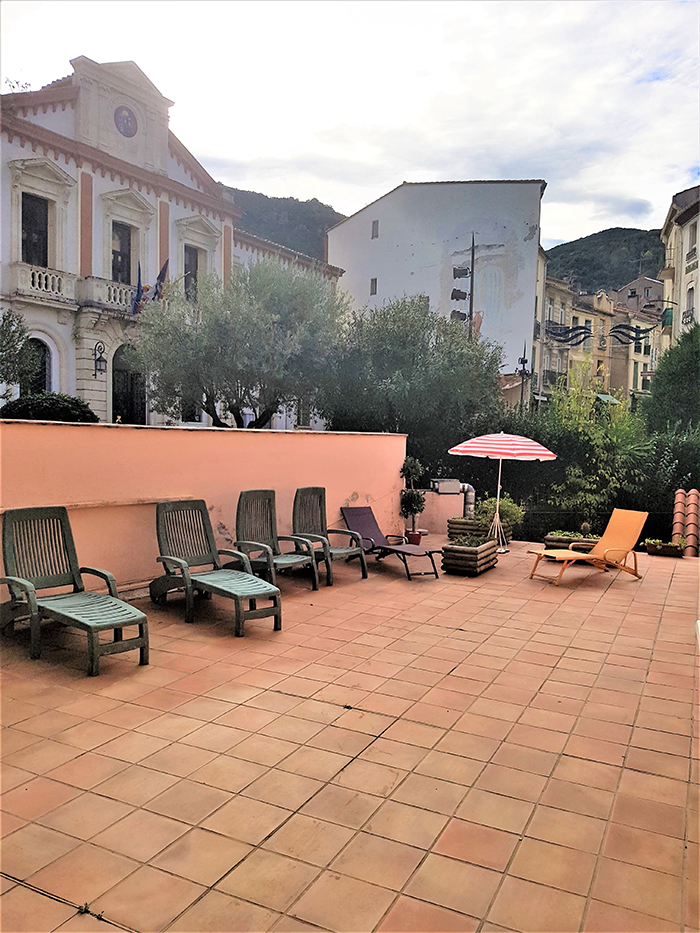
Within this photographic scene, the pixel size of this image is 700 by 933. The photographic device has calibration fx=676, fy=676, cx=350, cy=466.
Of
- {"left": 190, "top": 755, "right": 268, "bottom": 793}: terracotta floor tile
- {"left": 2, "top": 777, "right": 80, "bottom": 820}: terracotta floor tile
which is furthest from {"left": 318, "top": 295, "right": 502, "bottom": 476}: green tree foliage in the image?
{"left": 2, "top": 777, "right": 80, "bottom": 820}: terracotta floor tile

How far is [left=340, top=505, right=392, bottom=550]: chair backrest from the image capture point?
30.7 ft

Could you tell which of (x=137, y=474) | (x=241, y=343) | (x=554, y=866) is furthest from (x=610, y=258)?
(x=554, y=866)

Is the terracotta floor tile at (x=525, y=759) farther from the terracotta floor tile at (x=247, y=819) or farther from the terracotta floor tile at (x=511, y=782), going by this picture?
the terracotta floor tile at (x=247, y=819)

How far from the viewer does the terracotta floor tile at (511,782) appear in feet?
10.9

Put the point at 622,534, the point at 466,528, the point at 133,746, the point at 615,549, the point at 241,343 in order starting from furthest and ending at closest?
the point at 241,343 → the point at 466,528 → the point at 622,534 → the point at 615,549 → the point at 133,746

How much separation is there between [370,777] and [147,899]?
1289 mm

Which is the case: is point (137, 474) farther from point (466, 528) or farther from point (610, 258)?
point (610, 258)

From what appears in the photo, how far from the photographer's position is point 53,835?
2.85m

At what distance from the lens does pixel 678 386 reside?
76.7 ft

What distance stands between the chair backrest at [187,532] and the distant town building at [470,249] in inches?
781

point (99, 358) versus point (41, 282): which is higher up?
point (41, 282)

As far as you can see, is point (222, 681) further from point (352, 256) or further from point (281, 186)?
point (281, 186)

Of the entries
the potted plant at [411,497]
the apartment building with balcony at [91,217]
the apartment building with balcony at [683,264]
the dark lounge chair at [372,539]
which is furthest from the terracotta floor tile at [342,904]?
the apartment building with balcony at [683,264]

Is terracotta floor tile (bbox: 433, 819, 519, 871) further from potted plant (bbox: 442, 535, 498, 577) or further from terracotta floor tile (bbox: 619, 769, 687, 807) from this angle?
potted plant (bbox: 442, 535, 498, 577)
